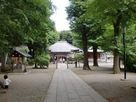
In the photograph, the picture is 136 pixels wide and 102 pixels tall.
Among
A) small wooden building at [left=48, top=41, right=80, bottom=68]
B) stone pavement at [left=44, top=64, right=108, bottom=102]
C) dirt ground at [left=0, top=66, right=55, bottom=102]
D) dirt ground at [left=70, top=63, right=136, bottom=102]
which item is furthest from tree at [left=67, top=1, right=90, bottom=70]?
small wooden building at [left=48, top=41, right=80, bottom=68]

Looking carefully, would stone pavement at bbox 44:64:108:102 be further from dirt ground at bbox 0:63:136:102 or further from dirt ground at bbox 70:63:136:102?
dirt ground at bbox 70:63:136:102

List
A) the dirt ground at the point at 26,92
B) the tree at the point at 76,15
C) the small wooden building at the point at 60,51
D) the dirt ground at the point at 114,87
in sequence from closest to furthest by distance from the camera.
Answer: the dirt ground at the point at 26,92, the dirt ground at the point at 114,87, the tree at the point at 76,15, the small wooden building at the point at 60,51

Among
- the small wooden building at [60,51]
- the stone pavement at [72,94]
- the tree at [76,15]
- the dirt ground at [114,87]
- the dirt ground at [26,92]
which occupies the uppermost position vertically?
the tree at [76,15]

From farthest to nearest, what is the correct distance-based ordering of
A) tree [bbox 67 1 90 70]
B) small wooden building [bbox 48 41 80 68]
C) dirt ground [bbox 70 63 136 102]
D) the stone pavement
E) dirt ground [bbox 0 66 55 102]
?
1. small wooden building [bbox 48 41 80 68]
2. tree [bbox 67 1 90 70]
3. dirt ground [bbox 70 63 136 102]
4. dirt ground [bbox 0 66 55 102]
5. the stone pavement

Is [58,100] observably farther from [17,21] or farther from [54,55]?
[54,55]

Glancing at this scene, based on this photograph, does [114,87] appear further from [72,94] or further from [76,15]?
[76,15]

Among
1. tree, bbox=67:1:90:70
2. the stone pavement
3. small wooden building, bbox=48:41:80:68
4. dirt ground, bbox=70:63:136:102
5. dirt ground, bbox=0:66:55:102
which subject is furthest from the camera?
small wooden building, bbox=48:41:80:68

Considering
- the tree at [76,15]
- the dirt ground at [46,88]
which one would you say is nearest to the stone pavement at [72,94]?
the dirt ground at [46,88]

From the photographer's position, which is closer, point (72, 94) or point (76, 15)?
point (72, 94)

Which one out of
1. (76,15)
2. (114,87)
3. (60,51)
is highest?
(76,15)

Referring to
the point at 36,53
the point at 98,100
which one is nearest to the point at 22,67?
the point at 98,100

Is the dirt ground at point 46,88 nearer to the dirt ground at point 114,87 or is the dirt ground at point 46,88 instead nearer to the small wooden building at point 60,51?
the dirt ground at point 114,87

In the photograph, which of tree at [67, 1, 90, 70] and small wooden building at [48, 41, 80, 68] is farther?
small wooden building at [48, 41, 80, 68]

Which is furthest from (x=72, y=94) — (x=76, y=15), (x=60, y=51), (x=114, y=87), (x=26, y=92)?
(x=60, y=51)
